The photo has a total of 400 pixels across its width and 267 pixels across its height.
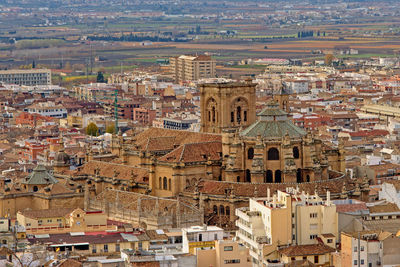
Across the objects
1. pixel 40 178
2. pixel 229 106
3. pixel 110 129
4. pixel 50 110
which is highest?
pixel 229 106

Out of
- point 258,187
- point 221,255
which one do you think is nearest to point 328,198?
point 258,187

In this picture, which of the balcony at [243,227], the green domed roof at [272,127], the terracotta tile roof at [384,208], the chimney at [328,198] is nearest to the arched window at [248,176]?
the green domed roof at [272,127]

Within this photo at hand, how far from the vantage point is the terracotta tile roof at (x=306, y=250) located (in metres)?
80.8

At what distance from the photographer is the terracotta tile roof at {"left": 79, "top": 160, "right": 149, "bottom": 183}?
106 meters

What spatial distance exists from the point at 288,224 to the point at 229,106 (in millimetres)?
27625

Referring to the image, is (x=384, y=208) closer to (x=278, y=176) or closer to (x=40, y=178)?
(x=278, y=176)

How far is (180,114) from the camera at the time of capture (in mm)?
174125

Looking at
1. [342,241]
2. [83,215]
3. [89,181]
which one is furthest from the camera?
[89,181]

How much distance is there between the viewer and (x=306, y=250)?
81062 mm

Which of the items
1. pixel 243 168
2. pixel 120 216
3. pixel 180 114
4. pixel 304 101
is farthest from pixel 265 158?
pixel 304 101

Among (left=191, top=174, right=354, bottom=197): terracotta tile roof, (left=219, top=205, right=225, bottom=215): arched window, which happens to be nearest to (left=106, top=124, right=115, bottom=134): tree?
→ (left=191, top=174, right=354, bottom=197): terracotta tile roof

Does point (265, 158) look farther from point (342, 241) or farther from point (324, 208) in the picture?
point (342, 241)

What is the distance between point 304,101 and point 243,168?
9366 cm

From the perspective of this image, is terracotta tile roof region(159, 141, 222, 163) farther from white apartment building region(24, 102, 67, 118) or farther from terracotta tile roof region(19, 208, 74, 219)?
white apartment building region(24, 102, 67, 118)
